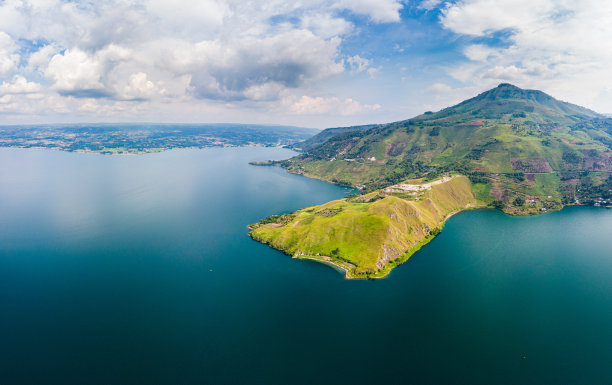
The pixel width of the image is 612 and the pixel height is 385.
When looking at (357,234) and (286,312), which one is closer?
(286,312)

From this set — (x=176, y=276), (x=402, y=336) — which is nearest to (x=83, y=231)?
(x=176, y=276)

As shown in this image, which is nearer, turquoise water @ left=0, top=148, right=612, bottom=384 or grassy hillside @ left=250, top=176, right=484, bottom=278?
turquoise water @ left=0, top=148, right=612, bottom=384

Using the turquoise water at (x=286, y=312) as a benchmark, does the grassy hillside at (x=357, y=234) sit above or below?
→ above

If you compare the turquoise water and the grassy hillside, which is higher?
the grassy hillside

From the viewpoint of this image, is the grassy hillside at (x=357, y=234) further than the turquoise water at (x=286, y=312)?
Yes

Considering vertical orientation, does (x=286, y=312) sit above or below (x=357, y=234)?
below
